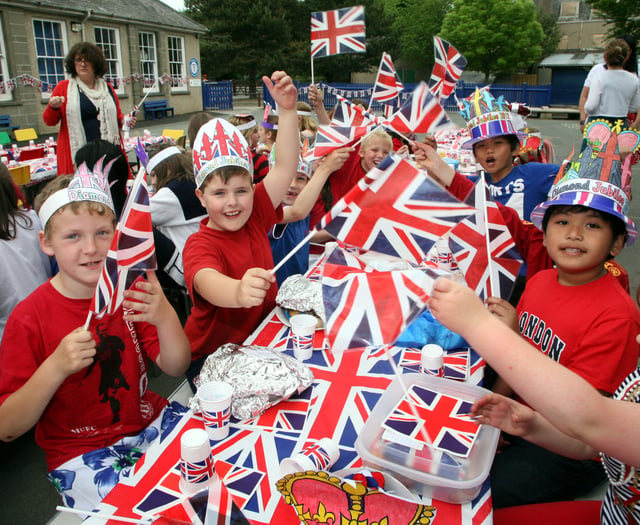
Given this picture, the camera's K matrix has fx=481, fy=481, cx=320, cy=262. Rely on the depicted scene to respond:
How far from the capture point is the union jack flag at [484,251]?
70.6 inches

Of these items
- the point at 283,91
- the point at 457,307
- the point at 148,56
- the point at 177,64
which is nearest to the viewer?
the point at 457,307

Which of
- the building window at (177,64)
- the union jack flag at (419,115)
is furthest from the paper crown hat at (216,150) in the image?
the building window at (177,64)

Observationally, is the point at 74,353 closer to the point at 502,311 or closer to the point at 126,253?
the point at 126,253

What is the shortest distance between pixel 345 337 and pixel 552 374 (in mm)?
539

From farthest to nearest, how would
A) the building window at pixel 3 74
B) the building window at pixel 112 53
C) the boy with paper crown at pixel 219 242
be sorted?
1. the building window at pixel 112 53
2. the building window at pixel 3 74
3. the boy with paper crown at pixel 219 242

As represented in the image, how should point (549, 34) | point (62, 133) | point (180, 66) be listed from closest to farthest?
1. point (62, 133)
2. point (180, 66)
3. point (549, 34)

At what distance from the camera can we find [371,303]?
1.40 m

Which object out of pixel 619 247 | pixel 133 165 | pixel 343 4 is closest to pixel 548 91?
pixel 343 4

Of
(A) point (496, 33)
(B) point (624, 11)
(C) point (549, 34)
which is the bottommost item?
(B) point (624, 11)

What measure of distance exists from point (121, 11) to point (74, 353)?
73.3 feet

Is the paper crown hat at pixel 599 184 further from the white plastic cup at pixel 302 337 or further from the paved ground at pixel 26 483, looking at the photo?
the paved ground at pixel 26 483

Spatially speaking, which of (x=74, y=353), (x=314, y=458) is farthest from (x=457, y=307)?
(x=74, y=353)

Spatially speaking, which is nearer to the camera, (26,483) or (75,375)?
(75,375)

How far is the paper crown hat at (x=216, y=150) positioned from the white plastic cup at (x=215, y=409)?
1089mm
